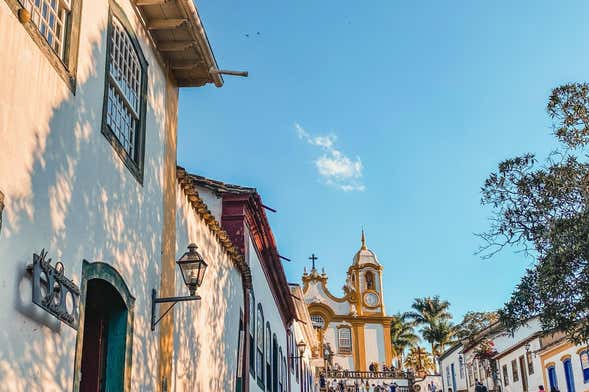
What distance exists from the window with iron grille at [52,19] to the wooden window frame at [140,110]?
876 millimetres

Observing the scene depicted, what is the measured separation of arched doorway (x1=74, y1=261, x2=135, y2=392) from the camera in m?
7.09

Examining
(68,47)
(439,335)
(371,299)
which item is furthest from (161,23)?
(439,335)

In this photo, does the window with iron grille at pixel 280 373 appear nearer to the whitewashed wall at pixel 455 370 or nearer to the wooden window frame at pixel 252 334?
the wooden window frame at pixel 252 334

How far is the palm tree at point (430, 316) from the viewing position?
67819 mm

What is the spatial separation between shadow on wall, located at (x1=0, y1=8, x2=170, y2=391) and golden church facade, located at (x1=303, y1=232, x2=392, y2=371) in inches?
2010

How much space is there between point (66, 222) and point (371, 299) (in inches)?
2292

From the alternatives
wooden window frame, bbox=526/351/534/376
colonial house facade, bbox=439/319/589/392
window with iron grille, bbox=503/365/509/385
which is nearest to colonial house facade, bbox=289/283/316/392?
colonial house facade, bbox=439/319/589/392

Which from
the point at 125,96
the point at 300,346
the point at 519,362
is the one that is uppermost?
the point at 519,362

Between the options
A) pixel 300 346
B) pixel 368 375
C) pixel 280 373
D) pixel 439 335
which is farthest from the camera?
pixel 439 335

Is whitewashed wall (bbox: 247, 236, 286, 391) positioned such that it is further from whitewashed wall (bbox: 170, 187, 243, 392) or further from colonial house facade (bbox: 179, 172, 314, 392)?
whitewashed wall (bbox: 170, 187, 243, 392)

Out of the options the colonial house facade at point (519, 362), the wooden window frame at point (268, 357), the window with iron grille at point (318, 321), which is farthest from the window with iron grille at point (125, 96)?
the window with iron grille at point (318, 321)

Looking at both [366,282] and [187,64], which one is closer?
[187,64]

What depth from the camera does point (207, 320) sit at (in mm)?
11031

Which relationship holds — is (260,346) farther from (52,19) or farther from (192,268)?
(52,19)
